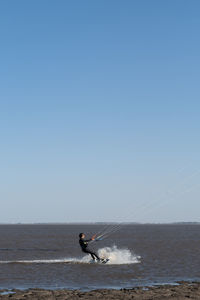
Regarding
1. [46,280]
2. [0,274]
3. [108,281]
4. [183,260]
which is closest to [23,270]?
[0,274]

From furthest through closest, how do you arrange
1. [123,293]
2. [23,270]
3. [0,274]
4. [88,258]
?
[88,258], [23,270], [0,274], [123,293]

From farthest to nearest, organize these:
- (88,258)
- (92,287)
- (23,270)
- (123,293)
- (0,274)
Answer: (88,258), (23,270), (0,274), (92,287), (123,293)

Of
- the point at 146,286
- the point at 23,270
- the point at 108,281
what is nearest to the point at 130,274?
the point at 108,281

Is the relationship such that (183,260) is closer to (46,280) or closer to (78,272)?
(78,272)

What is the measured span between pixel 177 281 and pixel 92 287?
4.42 m

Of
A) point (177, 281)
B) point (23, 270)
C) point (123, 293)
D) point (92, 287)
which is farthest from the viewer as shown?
point (23, 270)

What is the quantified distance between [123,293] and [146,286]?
8.10 feet

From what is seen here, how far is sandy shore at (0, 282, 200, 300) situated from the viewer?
16.4 meters

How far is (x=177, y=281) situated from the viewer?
2105 centimetres

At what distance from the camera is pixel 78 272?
24.4 meters

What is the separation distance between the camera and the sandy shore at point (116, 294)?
16.4 m

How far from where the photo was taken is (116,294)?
671 inches

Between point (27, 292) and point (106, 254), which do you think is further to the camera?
point (106, 254)

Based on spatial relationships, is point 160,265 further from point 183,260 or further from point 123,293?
point 123,293
